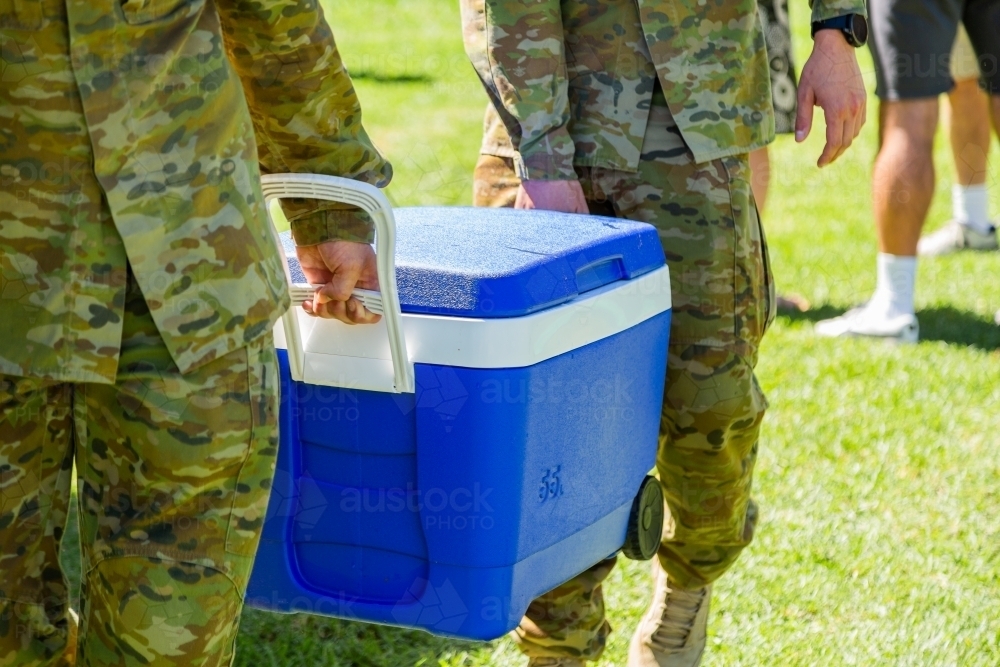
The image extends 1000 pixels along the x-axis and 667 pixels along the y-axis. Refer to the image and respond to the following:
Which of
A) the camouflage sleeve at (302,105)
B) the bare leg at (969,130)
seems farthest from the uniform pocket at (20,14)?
the bare leg at (969,130)

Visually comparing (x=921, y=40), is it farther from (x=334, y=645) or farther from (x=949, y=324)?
(x=334, y=645)

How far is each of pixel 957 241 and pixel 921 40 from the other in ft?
5.51

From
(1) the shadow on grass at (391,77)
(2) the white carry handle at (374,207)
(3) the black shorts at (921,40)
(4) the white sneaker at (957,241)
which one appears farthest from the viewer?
(1) the shadow on grass at (391,77)

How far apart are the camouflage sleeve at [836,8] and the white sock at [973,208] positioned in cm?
389

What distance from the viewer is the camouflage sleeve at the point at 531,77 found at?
2.32 meters

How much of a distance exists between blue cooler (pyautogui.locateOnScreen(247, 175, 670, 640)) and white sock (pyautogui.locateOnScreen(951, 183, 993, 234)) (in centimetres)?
437

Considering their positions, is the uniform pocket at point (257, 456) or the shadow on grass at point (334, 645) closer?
the uniform pocket at point (257, 456)

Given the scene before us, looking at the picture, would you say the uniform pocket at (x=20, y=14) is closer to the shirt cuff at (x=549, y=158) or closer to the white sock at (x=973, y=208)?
the shirt cuff at (x=549, y=158)

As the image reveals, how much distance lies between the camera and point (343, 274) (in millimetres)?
1886

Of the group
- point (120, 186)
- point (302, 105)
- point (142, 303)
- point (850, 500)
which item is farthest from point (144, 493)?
point (850, 500)

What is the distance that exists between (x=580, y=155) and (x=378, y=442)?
74 cm

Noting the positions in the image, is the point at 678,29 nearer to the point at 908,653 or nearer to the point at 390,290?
the point at 390,290

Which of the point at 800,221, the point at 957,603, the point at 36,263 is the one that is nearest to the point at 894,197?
the point at 800,221

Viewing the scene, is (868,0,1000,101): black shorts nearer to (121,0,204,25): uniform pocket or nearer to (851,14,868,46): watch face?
(851,14,868,46): watch face
